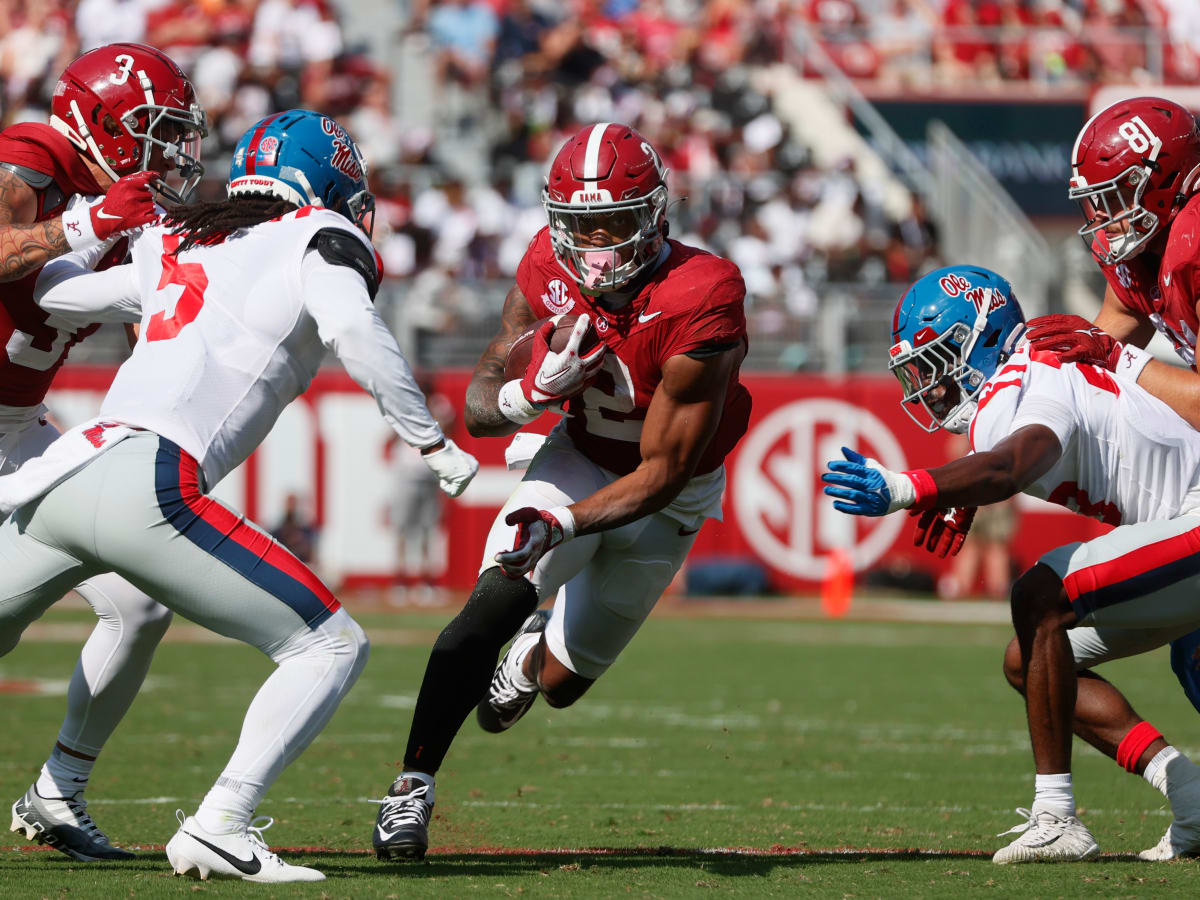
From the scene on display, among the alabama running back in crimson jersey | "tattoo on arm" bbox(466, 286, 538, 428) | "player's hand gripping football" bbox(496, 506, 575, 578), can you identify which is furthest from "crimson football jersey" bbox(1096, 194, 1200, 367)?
"player's hand gripping football" bbox(496, 506, 575, 578)

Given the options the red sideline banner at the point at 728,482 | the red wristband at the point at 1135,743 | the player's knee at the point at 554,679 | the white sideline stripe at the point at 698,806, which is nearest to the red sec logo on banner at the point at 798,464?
the red sideline banner at the point at 728,482

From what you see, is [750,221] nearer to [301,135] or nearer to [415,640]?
[415,640]

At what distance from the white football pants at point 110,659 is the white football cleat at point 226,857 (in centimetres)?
82

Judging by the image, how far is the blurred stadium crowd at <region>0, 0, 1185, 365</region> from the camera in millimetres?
17422

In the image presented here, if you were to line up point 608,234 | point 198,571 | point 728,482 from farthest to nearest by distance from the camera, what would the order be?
1. point 728,482
2. point 608,234
3. point 198,571

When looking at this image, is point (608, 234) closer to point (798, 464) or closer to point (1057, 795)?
point (1057, 795)

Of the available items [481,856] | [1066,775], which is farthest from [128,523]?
[1066,775]

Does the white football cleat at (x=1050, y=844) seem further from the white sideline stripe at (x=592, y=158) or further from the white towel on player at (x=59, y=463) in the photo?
the white towel on player at (x=59, y=463)

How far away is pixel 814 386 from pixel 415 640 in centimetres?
567

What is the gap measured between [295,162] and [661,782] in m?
3.10

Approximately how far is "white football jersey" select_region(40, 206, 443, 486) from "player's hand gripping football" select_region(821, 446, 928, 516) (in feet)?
3.46

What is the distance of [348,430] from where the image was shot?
15.8 meters

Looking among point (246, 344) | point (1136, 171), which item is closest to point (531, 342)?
point (246, 344)

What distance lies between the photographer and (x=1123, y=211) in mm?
5199
